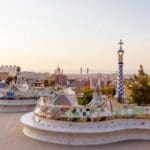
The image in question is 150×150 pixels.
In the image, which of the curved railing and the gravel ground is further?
the curved railing

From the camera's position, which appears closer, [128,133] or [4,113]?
[128,133]

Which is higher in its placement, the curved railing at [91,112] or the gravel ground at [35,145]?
the curved railing at [91,112]

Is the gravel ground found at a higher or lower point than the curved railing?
lower

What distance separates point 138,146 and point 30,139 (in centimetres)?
285

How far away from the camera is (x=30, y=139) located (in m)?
8.64

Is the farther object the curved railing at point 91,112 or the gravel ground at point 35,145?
the curved railing at point 91,112

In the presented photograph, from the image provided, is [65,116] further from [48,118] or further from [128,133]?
[128,133]

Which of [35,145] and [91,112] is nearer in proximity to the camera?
[35,145]

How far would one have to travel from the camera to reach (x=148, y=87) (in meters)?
12.5

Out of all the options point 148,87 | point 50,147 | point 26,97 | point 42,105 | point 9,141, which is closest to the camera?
point 50,147

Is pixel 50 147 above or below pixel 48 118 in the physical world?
below

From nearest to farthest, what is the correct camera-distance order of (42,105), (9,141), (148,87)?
(9,141)
(42,105)
(148,87)

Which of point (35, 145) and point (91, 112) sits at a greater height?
point (91, 112)

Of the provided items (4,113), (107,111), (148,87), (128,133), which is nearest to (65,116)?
(107,111)
